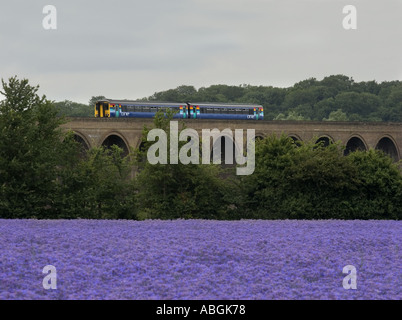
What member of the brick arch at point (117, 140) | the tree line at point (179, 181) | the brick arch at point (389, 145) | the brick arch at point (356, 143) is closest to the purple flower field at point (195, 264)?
the tree line at point (179, 181)

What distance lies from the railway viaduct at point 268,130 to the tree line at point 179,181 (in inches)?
999

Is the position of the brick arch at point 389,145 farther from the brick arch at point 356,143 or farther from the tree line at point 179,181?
the tree line at point 179,181

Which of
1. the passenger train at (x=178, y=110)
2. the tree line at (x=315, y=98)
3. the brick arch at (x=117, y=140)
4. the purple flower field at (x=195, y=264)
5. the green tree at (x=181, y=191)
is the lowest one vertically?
the green tree at (x=181, y=191)

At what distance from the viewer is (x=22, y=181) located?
27609 millimetres

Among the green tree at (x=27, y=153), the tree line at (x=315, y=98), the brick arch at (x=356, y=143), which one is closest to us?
the green tree at (x=27, y=153)

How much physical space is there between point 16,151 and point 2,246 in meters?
16.8

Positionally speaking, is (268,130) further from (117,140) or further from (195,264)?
(195,264)

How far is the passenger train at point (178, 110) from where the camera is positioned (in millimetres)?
81162

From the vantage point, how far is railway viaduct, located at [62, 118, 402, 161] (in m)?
71.9

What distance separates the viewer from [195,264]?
11086mm

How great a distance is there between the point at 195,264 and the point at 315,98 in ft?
559

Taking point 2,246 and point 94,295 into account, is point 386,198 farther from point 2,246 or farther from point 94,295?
point 94,295

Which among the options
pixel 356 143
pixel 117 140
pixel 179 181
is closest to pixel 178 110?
pixel 117 140
